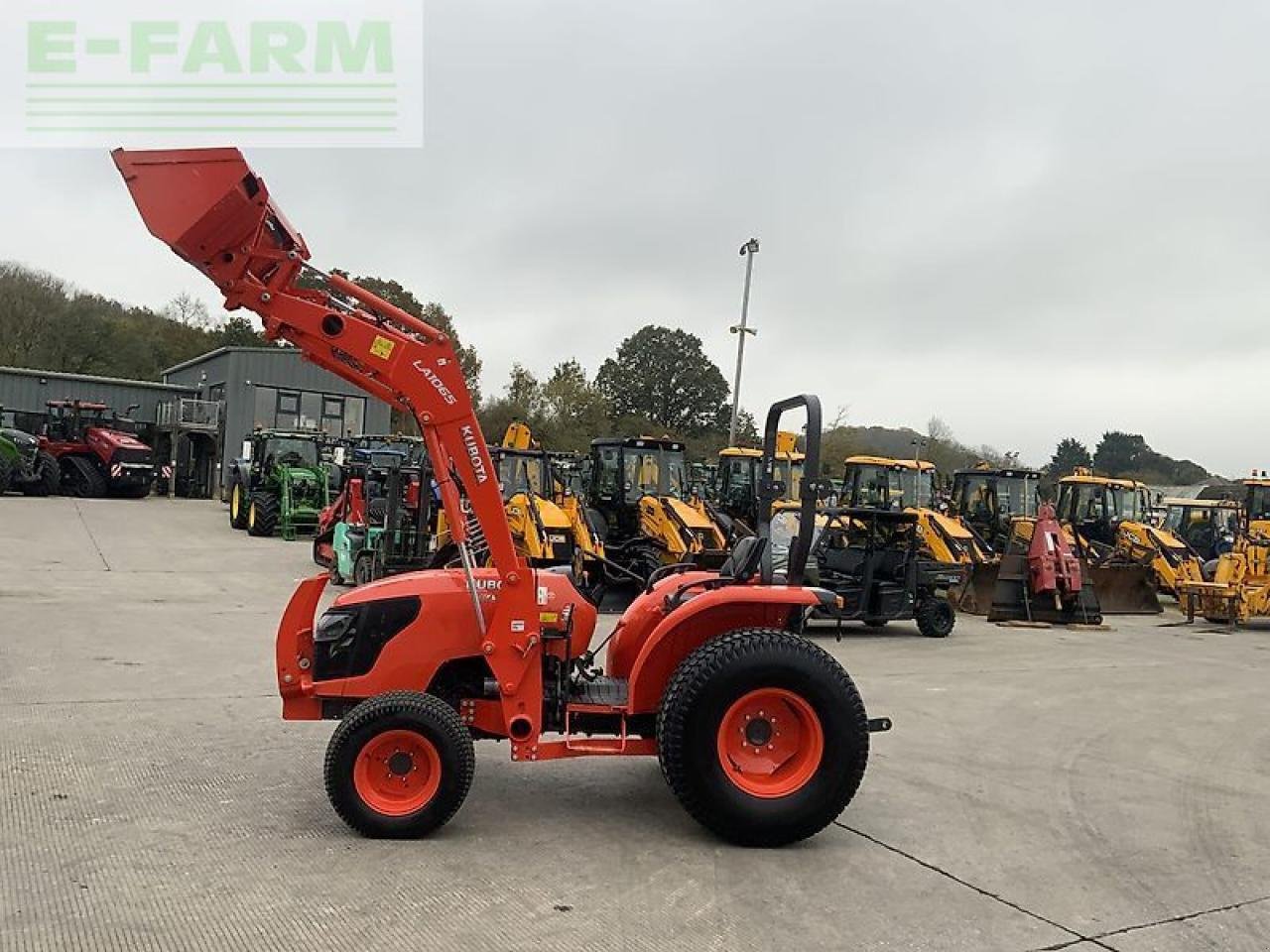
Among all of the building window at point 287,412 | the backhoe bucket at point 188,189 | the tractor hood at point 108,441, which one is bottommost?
the tractor hood at point 108,441

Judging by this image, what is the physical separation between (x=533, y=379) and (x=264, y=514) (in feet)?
99.4

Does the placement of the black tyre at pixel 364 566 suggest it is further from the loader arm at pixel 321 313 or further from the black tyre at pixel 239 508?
the black tyre at pixel 239 508

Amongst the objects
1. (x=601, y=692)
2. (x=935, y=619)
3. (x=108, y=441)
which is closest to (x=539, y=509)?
(x=935, y=619)

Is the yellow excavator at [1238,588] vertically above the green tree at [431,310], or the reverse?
the green tree at [431,310]

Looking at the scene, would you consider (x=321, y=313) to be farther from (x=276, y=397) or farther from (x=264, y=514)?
(x=276, y=397)

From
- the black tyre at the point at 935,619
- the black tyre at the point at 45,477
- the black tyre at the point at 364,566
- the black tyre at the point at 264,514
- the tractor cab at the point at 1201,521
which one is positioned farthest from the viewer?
the black tyre at the point at 45,477

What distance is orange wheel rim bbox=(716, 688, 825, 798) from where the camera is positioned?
4699 mm

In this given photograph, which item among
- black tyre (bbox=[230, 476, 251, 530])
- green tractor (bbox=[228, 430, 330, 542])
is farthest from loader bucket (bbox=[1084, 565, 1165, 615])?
black tyre (bbox=[230, 476, 251, 530])

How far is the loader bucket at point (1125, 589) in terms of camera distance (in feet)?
52.9

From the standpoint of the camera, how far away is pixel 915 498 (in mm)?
17703

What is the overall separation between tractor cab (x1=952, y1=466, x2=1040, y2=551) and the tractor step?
1492cm

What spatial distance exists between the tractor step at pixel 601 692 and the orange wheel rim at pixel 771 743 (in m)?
0.60

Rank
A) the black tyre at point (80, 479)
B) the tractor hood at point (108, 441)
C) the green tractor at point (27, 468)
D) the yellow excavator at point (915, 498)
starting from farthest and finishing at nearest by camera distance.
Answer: the tractor hood at point (108, 441) → the black tyre at point (80, 479) → the green tractor at point (27, 468) → the yellow excavator at point (915, 498)

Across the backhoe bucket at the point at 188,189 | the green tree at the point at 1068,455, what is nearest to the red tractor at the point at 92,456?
the backhoe bucket at the point at 188,189
